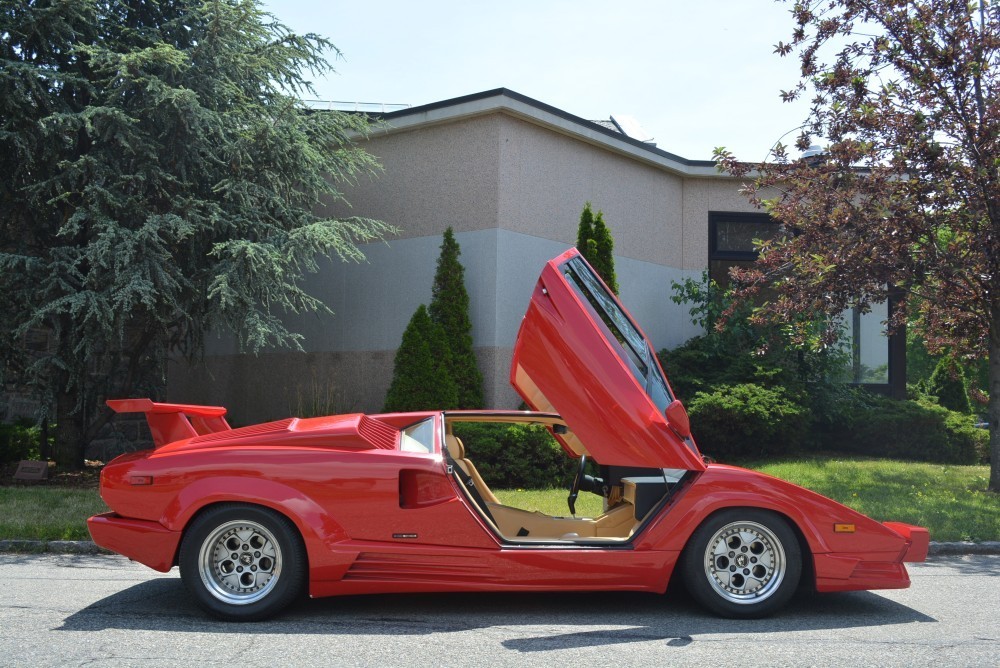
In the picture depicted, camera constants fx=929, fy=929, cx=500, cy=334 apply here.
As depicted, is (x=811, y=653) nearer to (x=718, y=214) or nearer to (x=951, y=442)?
(x=951, y=442)

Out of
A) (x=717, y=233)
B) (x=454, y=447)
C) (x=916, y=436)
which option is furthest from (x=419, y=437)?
(x=717, y=233)

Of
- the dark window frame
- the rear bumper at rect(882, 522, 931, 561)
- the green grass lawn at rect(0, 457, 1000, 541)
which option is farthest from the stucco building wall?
the rear bumper at rect(882, 522, 931, 561)

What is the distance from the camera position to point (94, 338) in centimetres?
1112

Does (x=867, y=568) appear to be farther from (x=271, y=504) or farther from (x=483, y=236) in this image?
(x=483, y=236)

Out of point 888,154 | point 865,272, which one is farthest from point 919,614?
point 888,154

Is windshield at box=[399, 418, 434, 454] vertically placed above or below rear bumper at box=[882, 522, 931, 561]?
above

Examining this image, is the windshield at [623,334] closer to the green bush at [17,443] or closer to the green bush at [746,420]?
the green bush at [746,420]

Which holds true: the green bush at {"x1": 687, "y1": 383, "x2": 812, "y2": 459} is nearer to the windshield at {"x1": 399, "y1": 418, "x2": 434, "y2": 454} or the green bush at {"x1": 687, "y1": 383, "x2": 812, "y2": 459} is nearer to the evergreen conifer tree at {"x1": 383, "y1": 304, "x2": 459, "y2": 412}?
the evergreen conifer tree at {"x1": 383, "y1": 304, "x2": 459, "y2": 412}

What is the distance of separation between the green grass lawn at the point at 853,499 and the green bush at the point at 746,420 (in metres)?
0.39

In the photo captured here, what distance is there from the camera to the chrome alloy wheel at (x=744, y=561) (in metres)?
5.27

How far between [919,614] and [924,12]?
26.6ft

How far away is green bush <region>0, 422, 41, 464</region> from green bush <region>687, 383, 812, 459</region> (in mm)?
9532

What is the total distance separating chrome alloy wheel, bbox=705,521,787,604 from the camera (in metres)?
5.27

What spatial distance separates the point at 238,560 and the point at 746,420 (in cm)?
935
